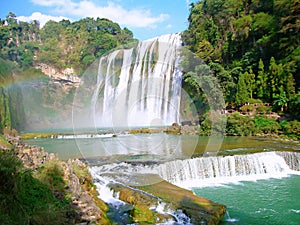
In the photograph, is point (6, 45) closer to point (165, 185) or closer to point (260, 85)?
point (260, 85)

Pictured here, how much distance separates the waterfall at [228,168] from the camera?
7000 mm

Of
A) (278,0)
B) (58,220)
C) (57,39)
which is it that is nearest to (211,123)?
(278,0)

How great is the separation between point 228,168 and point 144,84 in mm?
6518

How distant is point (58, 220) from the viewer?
250 centimetres

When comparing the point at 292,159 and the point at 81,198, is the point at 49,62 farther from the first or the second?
the point at 81,198

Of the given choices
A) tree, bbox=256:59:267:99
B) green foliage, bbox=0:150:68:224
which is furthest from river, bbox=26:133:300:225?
tree, bbox=256:59:267:99

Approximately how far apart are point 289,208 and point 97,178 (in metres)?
3.93

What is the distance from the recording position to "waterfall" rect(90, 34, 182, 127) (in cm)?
1198

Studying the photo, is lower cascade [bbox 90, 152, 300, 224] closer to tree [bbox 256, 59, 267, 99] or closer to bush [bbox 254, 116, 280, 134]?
bush [bbox 254, 116, 280, 134]

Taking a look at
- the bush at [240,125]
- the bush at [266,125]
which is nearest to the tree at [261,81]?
the bush at [266,125]

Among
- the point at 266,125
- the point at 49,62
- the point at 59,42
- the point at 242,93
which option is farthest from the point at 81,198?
the point at 59,42

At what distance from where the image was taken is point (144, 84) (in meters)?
12.9

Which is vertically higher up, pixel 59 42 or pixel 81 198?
pixel 59 42

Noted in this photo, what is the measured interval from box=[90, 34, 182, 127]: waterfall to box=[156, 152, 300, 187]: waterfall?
3148 mm
